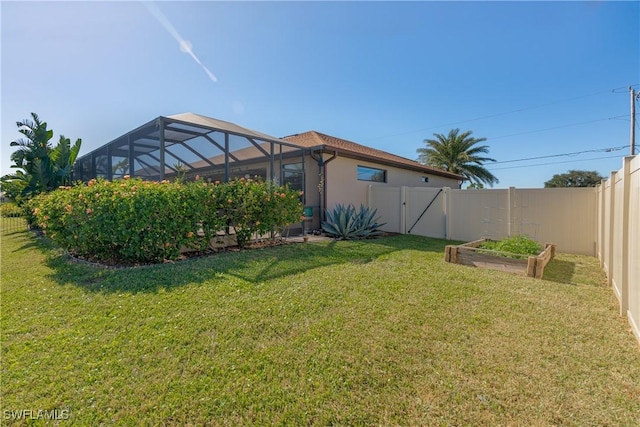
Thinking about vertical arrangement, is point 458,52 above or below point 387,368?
above

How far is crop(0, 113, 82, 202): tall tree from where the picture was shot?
9.80m

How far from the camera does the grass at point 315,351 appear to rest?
1.80 m

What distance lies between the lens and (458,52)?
407 inches

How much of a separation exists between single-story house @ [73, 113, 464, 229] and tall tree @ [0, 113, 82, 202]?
956mm

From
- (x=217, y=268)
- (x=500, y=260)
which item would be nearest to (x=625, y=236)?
(x=500, y=260)

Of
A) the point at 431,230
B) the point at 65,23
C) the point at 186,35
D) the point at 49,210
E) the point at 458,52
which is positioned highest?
the point at 458,52

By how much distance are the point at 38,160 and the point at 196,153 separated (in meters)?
6.13

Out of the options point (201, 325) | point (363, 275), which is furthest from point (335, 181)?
point (201, 325)

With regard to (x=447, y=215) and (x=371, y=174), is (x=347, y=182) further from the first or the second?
(x=447, y=215)

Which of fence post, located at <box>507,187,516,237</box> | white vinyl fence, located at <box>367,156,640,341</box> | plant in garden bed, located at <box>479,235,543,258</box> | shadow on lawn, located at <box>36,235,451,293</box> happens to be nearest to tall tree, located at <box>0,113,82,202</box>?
shadow on lawn, located at <box>36,235,451,293</box>

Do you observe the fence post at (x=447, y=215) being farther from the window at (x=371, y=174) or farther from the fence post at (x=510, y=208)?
the window at (x=371, y=174)

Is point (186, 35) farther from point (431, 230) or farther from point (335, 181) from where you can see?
point (431, 230)

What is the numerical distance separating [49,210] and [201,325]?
5526 mm

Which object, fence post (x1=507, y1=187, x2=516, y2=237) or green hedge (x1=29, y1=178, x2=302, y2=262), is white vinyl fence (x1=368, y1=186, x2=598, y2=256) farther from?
green hedge (x1=29, y1=178, x2=302, y2=262)
